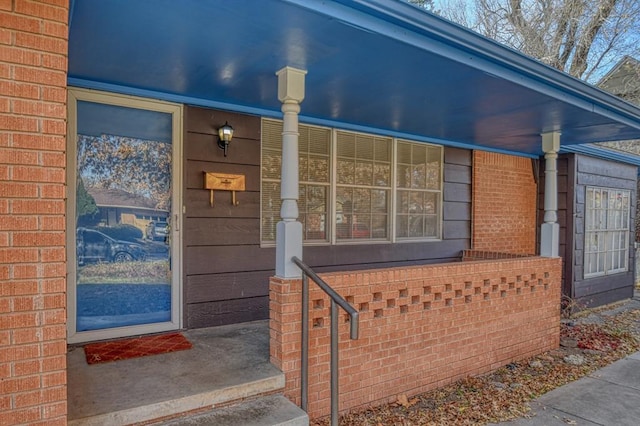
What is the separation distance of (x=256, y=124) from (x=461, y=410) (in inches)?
122

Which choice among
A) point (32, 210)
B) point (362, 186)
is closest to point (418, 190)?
point (362, 186)

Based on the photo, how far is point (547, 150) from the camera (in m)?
4.93

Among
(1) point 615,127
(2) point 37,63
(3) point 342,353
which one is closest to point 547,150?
(1) point 615,127

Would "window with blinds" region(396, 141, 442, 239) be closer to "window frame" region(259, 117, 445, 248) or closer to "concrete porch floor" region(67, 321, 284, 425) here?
"window frame" region(259, 117, 445, 248)

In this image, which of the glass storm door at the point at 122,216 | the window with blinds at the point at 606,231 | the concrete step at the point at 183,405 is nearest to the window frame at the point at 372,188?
the glass storm door at the point at 122,216

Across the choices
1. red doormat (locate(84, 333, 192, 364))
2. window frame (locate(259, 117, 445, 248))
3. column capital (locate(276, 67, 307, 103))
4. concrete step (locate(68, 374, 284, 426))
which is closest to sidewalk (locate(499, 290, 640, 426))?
concrete step (locate(68, 374, 284, 426))

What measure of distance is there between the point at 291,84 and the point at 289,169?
0.58 metres

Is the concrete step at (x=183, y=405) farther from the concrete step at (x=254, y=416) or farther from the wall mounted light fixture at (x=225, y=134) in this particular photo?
the wall mounted light fixture at (x=225, y=134)

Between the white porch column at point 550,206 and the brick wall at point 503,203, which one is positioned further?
the brick wall at point 503,203

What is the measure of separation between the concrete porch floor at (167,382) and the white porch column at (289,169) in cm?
72

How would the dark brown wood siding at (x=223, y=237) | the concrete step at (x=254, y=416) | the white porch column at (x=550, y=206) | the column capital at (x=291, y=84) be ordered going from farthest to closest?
the white porch column at (x=550, y=206) < the dark brown wood siding at (x=223, y=237) < the column capital at (x=291, y=84) < the concrete step at (x=254, y=416)

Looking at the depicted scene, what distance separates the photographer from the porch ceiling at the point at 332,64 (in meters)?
2.26


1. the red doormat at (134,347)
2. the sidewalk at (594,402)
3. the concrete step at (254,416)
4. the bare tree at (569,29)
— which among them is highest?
the bare tree at (569,29)

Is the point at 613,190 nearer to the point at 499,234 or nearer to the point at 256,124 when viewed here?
the point at 499,234
